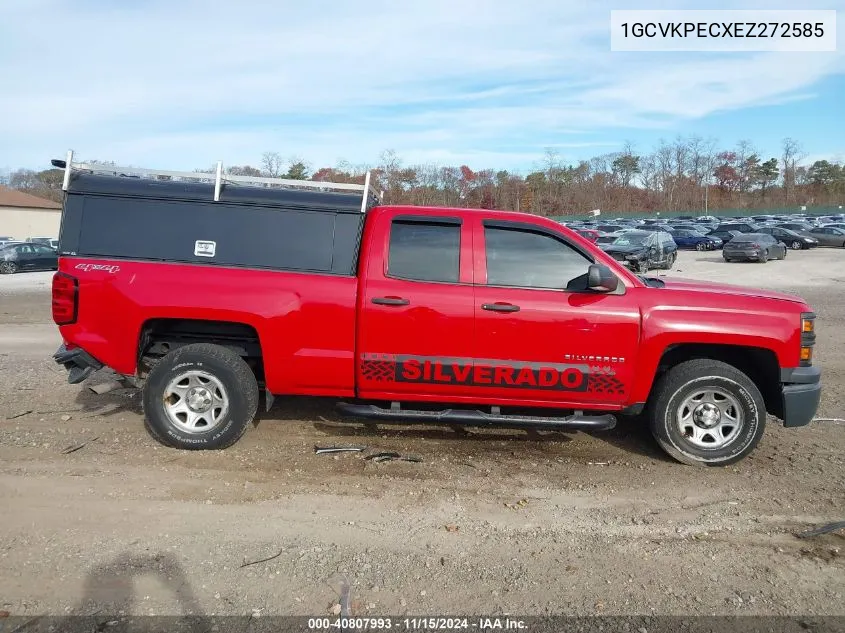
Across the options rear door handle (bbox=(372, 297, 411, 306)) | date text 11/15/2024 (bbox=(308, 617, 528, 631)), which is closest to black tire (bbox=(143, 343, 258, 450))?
rear door handle (bbox=(372, 297, 411, 306))

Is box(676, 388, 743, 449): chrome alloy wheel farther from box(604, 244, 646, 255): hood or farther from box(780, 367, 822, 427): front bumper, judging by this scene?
box(604, 244, 646, 255): hood

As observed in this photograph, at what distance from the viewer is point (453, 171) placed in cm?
7025

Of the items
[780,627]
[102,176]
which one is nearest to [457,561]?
[780,627]

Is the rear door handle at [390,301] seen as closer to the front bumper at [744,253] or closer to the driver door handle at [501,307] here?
the driver door handle at [501,307]

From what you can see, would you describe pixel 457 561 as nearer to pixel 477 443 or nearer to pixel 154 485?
pixel 477 443

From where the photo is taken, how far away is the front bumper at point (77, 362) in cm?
464

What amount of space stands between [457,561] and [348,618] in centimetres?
73

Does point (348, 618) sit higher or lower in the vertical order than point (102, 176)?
lower

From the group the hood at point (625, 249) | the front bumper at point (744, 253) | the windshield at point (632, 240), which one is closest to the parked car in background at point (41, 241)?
the hood at point (625, 249)

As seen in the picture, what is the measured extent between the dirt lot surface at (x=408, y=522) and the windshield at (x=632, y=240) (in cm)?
1963

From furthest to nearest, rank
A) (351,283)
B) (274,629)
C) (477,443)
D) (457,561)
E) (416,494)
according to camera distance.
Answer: (477,443)
(351,283)
(416,494)
(457,561)
(274,629)

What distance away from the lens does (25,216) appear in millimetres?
55000

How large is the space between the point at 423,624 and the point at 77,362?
3.44 meters

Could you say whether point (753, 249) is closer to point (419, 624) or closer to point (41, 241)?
point (419, 624)
